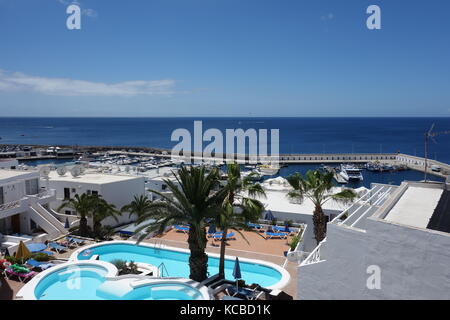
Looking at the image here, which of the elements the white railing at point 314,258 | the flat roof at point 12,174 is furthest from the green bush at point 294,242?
the flat roof at point 12,174

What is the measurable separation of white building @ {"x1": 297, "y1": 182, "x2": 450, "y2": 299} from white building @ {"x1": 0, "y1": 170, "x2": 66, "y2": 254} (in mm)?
15612

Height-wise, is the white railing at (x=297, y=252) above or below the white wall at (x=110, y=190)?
below

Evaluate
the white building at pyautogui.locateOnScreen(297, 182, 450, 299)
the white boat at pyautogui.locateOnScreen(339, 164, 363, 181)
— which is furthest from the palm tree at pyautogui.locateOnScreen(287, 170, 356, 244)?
the white boat at pyautogui.locateOnScreen(339, 164, 363, 181)

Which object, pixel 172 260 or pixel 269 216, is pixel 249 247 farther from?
pixel 269 216

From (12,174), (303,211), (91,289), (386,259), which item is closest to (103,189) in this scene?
(12,174)

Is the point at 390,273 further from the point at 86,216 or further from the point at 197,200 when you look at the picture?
the point at 86,216

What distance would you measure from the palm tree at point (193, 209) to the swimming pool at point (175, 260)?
2.70 meters

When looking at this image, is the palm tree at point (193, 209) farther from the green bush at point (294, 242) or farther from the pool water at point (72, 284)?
the green bush at point (294, 242)

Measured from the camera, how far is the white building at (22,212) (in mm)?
19562

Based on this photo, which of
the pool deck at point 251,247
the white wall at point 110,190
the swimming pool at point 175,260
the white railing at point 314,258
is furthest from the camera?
the white wall at point 110,190

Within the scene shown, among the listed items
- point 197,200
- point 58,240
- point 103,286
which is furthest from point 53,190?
point 197,200

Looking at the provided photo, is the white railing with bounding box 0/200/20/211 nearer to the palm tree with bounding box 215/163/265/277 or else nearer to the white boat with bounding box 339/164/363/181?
the palm tree with bounding box 215/163/265/277
